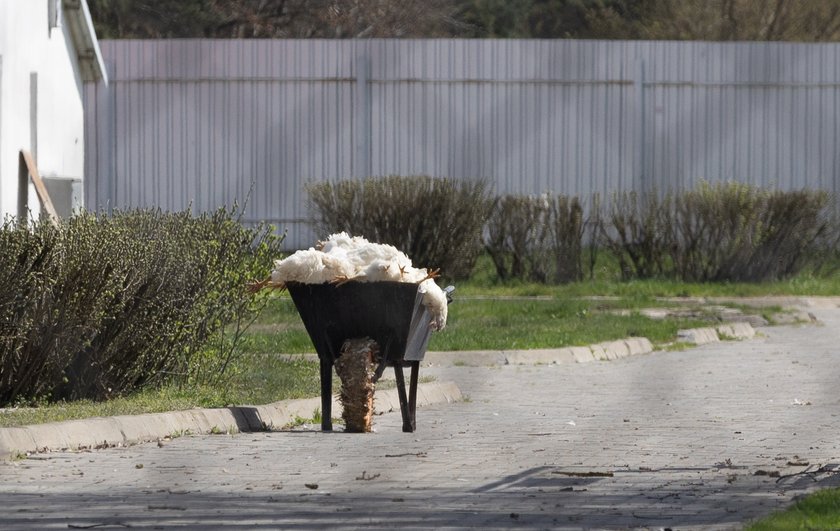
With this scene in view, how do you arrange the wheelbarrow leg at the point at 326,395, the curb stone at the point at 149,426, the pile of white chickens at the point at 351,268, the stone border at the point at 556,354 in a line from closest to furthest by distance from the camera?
the curb stone at the point at 149,426, the pile of white chickens at the point at 351,268, the wheelbarrow leg at the point at 326,395, the stone border at the point at 556,354

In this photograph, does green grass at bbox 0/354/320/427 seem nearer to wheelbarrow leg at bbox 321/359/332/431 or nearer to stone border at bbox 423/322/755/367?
wheelbarrow leg at bbox 321/359/332/431

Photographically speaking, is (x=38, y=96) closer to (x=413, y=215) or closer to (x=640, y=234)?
(x=413, y=215)

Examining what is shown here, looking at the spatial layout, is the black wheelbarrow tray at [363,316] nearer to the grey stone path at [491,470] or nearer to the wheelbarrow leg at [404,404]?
the wheelbarrow leg at [404,404]

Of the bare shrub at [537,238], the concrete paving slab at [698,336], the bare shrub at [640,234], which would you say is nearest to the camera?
the concrete paving slab at [698,336]

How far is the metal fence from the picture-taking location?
27656mm

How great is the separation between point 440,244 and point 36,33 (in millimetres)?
6741

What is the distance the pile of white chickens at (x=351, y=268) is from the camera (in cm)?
973

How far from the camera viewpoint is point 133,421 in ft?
31.0

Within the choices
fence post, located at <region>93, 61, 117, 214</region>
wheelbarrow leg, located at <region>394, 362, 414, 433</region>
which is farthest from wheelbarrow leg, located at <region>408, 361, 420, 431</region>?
fence post, located at <region>93, 61, 117, 214</region>

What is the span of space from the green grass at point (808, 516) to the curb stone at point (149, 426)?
3.87m

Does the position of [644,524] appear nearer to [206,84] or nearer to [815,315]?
[815,315]

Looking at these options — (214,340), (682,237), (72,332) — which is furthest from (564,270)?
(72,332)

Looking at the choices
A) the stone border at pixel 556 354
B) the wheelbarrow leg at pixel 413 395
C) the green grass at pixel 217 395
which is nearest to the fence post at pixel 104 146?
the stone border at pixel 556 354

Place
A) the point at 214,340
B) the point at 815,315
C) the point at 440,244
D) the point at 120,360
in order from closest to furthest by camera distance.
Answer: the point at 120,360
the point at 214,340
the point at 815,315
the point at 440,244
